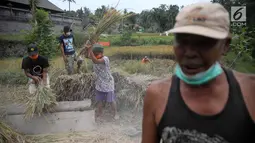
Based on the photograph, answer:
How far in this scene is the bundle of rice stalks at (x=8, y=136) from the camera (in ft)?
11.5

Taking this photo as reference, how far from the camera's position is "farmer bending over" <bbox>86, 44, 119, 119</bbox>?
15.1 ft

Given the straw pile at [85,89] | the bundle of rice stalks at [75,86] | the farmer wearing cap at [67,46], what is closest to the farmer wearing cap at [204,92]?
the straw pile at [85,89]

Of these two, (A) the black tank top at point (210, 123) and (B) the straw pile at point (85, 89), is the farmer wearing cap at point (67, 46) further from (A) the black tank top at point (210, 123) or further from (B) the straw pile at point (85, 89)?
(A) the black tank top at point (210, 123)

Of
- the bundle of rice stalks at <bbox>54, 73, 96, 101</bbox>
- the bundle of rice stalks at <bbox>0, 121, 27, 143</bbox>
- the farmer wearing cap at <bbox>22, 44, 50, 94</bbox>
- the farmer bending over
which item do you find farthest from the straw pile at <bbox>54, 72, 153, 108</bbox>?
the bundle of rice stalks at <bbox>0, 121, 27, 143</bbox>

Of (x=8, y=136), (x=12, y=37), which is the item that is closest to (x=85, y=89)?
(x=8, y=136)

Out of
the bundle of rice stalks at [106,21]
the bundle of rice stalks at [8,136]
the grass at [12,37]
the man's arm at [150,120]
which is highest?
the grass at [12,37]

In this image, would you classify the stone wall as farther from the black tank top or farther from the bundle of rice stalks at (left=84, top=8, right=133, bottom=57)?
the black tank top

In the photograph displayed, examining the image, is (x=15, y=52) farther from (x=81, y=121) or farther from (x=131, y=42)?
(x=81, y=121)

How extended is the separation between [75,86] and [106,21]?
1400 millimetres

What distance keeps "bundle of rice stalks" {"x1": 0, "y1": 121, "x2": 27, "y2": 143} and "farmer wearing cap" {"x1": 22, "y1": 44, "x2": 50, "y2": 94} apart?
88cm

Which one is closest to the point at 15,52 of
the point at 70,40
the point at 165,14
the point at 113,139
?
the point at 70,40

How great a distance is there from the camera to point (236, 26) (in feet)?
17.0

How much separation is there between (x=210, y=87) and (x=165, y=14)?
40225mm

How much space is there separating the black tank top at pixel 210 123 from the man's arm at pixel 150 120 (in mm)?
61
